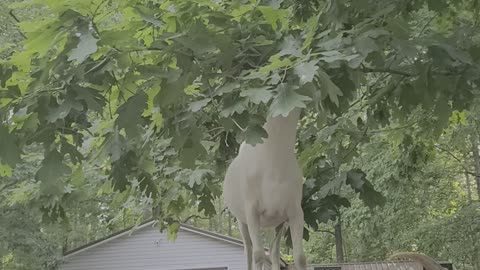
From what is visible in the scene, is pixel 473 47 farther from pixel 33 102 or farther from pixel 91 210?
pixel 91 210

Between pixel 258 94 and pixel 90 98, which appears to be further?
pixel 90 98

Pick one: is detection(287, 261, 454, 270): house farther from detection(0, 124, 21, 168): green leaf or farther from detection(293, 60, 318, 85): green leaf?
detection(293, 60, 318, 85): green leaf

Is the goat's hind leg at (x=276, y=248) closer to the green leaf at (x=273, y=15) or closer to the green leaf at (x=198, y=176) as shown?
the green leaf at (x=273, y=15)

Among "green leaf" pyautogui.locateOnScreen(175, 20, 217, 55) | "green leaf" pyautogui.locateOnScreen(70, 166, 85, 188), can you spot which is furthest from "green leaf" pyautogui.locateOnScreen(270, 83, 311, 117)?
"green leaf" pyautogui.locateOnScreen(70, 166, 85, 188)

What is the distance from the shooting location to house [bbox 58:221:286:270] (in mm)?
10562

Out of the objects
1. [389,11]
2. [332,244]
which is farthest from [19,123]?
[332,244]

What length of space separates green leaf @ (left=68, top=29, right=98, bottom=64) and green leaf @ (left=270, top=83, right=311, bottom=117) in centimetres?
44

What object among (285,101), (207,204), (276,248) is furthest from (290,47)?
(207,204)

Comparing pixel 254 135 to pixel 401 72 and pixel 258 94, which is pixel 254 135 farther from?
pixel 401 72

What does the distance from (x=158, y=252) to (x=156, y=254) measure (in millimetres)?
49

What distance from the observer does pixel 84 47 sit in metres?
1.48

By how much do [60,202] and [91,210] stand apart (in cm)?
790

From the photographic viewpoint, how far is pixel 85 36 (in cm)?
150

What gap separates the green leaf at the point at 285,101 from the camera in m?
1.39
